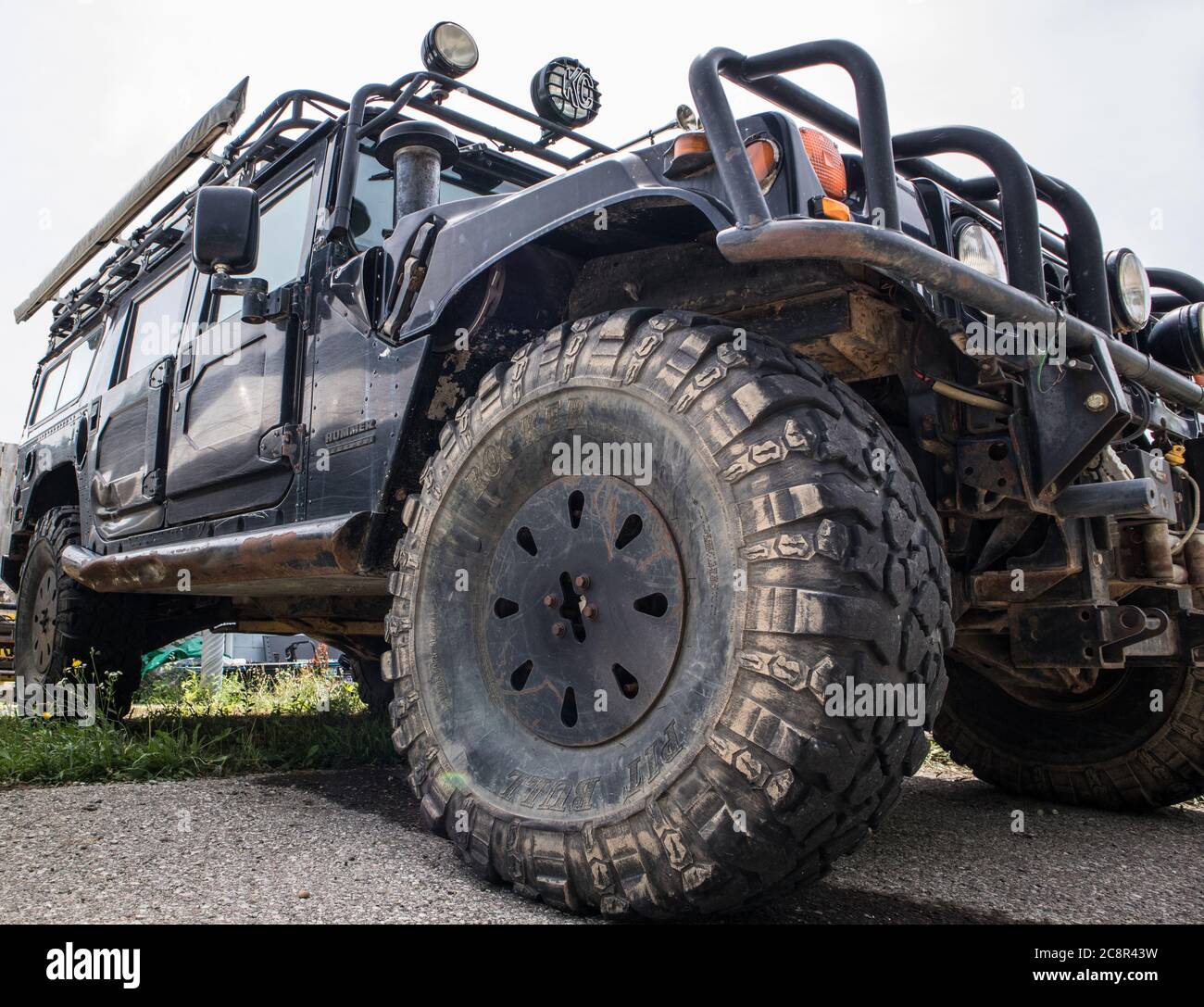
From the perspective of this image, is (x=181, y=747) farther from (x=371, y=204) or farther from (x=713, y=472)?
(x=713, y=472)

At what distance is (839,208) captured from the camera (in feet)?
6.32

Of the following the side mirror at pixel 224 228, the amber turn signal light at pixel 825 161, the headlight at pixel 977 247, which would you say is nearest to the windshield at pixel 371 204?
the side mirror at pixel 224 228

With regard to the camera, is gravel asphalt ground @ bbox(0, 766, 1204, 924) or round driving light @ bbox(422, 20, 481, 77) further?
round driving light @ bbox(422, 20, 481, 77)

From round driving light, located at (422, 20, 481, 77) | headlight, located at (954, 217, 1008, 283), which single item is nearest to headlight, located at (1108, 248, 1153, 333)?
headlight, located at (954, 217, 1008, 283)

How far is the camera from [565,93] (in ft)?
Answer: 13.2

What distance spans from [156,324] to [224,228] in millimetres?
2146

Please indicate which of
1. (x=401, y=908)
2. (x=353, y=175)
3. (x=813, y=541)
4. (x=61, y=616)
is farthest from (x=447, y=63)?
(x=61, y=616)

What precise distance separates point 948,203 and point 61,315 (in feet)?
21.1

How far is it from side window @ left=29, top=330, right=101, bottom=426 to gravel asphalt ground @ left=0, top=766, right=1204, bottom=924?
339 centimetres

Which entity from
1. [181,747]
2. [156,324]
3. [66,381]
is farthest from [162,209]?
[181,747]

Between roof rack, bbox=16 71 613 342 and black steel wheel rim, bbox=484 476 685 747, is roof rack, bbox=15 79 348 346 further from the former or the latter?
black steel wheel rim, bbox=484 476 685 747

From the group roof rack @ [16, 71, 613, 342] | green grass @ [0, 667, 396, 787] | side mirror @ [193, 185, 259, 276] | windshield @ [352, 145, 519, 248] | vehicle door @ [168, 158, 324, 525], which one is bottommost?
green grass @ [0, 667, 396, 787]

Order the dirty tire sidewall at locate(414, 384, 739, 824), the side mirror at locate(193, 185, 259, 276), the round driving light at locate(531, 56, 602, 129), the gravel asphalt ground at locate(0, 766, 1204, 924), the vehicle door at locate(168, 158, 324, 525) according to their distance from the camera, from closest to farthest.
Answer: the dirty tire sidewall at locate(414, 384, 739, 824) < the gravel asphalt ground at locate(0, 766, 1204, 924) < the side mirror at locate(193, 185, 259, 276) < the vehicle door at locate(168, 158, 324, 525) < the round driving light at locate(531, 56, 602, 129)

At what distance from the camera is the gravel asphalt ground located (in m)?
1.97
